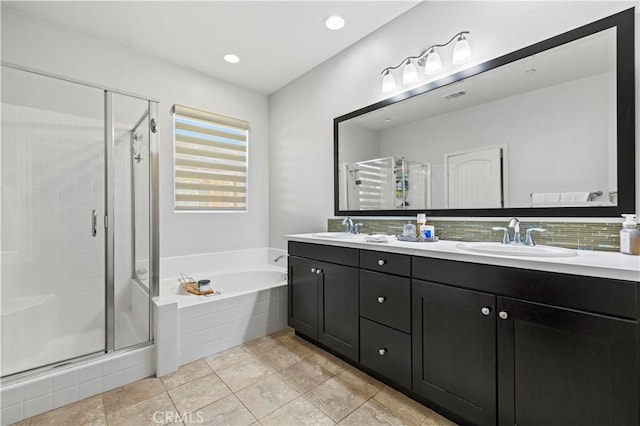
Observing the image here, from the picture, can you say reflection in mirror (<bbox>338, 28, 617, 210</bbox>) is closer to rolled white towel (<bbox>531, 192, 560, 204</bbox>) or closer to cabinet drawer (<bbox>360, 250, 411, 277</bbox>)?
rolled white towel (<bbox>531, 192, 560, 204</bbox>)

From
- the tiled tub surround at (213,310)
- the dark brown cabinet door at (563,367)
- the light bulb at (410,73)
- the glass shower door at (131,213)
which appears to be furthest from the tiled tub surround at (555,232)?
the glass shower door at (131,213)

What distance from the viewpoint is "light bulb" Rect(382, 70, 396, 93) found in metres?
2.10

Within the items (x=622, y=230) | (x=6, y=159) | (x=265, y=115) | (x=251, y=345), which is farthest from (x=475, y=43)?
(x=6, y=159)

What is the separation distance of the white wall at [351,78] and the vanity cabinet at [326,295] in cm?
65

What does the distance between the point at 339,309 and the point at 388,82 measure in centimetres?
173

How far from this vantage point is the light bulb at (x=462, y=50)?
5.47 feet

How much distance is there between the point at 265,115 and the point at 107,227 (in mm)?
2153

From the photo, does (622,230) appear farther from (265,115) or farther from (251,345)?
(265,115)

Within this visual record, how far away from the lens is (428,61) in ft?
6.03

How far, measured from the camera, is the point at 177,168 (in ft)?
9.14

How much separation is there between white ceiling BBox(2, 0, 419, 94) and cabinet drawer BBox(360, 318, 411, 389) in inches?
87.8

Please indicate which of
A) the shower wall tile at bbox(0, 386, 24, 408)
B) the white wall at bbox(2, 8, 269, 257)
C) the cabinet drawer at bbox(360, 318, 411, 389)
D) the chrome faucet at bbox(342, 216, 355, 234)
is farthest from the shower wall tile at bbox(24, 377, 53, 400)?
the chrome faucet at bbox(342, 216, 355, 234)

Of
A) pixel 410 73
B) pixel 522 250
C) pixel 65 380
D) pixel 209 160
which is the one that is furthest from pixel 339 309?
pixel 209 160

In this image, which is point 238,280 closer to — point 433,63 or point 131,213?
point 131,213
